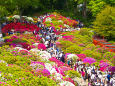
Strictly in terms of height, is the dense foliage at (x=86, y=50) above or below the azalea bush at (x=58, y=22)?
below

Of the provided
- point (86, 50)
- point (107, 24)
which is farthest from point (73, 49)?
point (107, 24)

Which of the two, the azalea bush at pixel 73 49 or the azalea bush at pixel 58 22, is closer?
the azalea bush at pixel 73 49

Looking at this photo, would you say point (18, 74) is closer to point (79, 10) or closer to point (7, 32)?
point (7, 32)

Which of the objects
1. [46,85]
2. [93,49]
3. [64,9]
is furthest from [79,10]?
[46,85]

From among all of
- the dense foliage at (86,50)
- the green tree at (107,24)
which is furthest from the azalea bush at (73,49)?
the green tree at (107,24)

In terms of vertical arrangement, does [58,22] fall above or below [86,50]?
above

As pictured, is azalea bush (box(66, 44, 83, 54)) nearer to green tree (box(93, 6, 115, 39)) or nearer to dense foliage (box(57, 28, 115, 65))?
dense foliage (box(57, 28, 115, 65))

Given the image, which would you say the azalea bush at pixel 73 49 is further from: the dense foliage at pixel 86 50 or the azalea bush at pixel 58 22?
the azalea bush at pixel 58 22

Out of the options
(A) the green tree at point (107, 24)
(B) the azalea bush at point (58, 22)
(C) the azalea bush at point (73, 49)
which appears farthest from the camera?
(B) the azalea bush at point (58, 22)

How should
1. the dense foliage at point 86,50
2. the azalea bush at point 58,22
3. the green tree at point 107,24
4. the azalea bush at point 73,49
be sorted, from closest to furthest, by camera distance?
the dense foliage at point 86,50
the azalea bush at point 73,49
the green tree at point 107,24
the azalea bush at point 58,22

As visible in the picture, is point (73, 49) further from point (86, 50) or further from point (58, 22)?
point (58, 22)

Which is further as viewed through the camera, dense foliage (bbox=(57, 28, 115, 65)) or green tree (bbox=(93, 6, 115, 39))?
green tree (bbox=(93, 6, 115, 39))

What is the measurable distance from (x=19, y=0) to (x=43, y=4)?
21944 mm

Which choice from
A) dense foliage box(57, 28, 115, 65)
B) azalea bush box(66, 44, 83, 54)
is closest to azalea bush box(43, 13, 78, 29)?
dense foliage box(57, 28, 115, 65)
